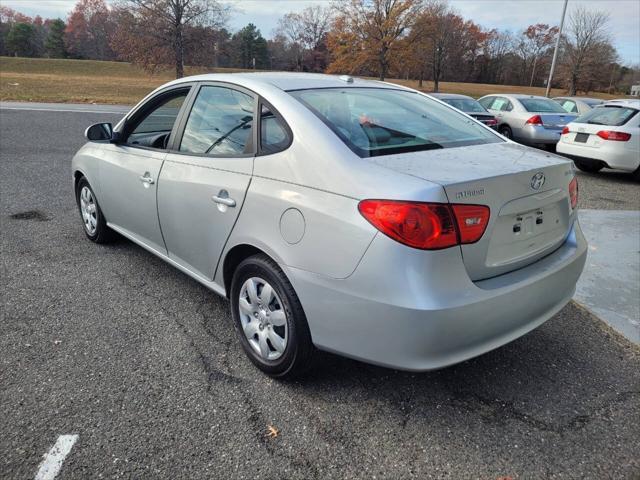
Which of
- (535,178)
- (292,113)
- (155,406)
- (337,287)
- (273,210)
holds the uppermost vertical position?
(292,113)

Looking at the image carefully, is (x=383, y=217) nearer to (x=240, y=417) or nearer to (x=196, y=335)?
(x=240, y=417)

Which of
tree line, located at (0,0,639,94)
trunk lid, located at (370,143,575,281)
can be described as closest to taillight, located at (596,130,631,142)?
trunk lid, located at (370,143,575,281)

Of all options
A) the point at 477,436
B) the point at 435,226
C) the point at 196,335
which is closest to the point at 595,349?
the point at 477,436

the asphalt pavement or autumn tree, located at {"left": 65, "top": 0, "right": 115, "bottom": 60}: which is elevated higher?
autumn tree, located at {"left": 65, "top": 0, "right": 115, "bottom": 60}

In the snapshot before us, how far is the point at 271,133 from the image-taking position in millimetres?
2723

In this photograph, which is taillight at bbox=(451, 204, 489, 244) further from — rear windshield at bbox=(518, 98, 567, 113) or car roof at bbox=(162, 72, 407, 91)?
rear windshield at bbox=(518, 98, 567, 113)

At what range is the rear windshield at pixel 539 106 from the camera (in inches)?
504

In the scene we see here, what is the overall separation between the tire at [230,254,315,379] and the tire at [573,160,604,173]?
870cm

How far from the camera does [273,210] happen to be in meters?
2.51

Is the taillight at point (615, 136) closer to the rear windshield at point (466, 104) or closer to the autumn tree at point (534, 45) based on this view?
the rear windshield at point (466, 104)

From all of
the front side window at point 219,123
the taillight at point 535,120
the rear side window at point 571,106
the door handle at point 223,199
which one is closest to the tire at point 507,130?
the taillight at point 535,120

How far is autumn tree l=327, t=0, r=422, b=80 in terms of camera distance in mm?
39875

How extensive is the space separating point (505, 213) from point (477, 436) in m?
1.06

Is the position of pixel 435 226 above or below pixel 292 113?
below
